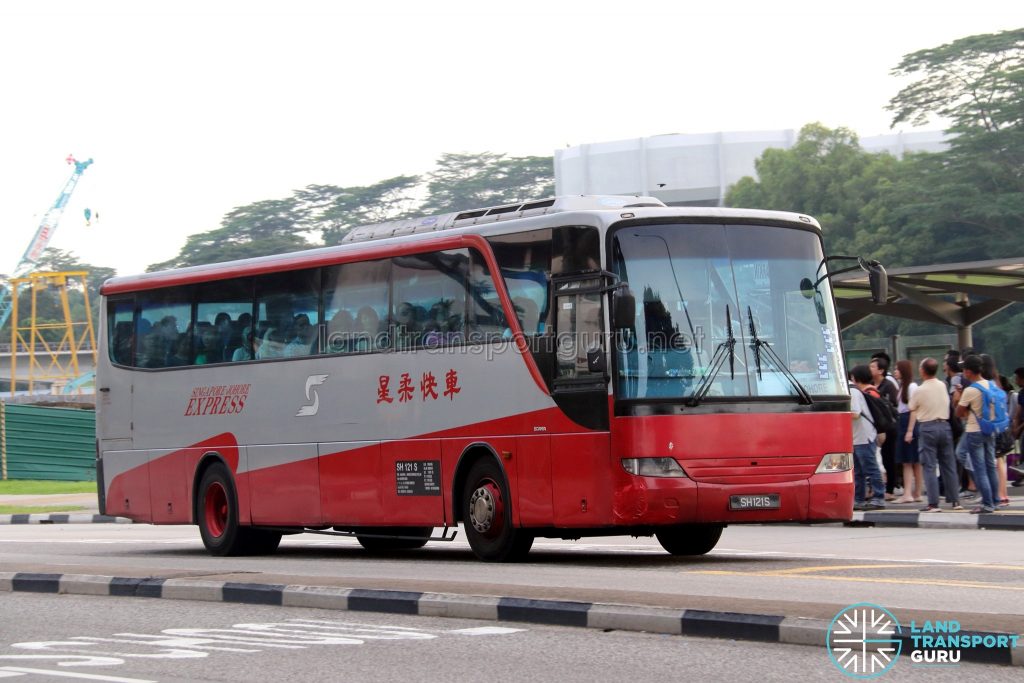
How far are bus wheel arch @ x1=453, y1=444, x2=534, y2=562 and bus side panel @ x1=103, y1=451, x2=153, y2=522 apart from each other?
217 inches

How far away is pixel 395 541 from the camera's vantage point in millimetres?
19000

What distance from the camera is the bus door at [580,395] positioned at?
538 inches

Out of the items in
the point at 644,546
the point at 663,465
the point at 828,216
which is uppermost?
the point at 828,216

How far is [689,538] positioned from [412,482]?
2.84 metres

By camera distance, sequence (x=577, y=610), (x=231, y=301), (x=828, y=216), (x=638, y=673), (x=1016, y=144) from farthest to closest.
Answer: (x=828, y=216) → (x=1016, y=144) → (x=231, y=301) → (x=577, y=610) → (x=638, y=673)

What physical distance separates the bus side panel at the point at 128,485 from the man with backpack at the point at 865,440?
899cm

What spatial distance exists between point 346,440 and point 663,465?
14.3 ft

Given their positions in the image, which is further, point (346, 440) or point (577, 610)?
point (346, 440)

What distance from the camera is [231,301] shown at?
1789cm

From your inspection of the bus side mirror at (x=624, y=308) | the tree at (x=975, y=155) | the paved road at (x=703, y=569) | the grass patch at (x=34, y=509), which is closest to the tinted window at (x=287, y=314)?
the paved road at (x=703, y=569)

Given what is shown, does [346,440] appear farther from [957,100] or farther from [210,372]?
[957,100]

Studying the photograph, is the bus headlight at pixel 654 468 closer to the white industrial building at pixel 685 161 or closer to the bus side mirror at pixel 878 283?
the bus side mirror at pixel 878 283

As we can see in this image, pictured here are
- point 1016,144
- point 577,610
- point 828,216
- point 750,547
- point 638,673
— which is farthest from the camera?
point 828,216

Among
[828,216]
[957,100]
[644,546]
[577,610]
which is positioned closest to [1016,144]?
[957,100]
